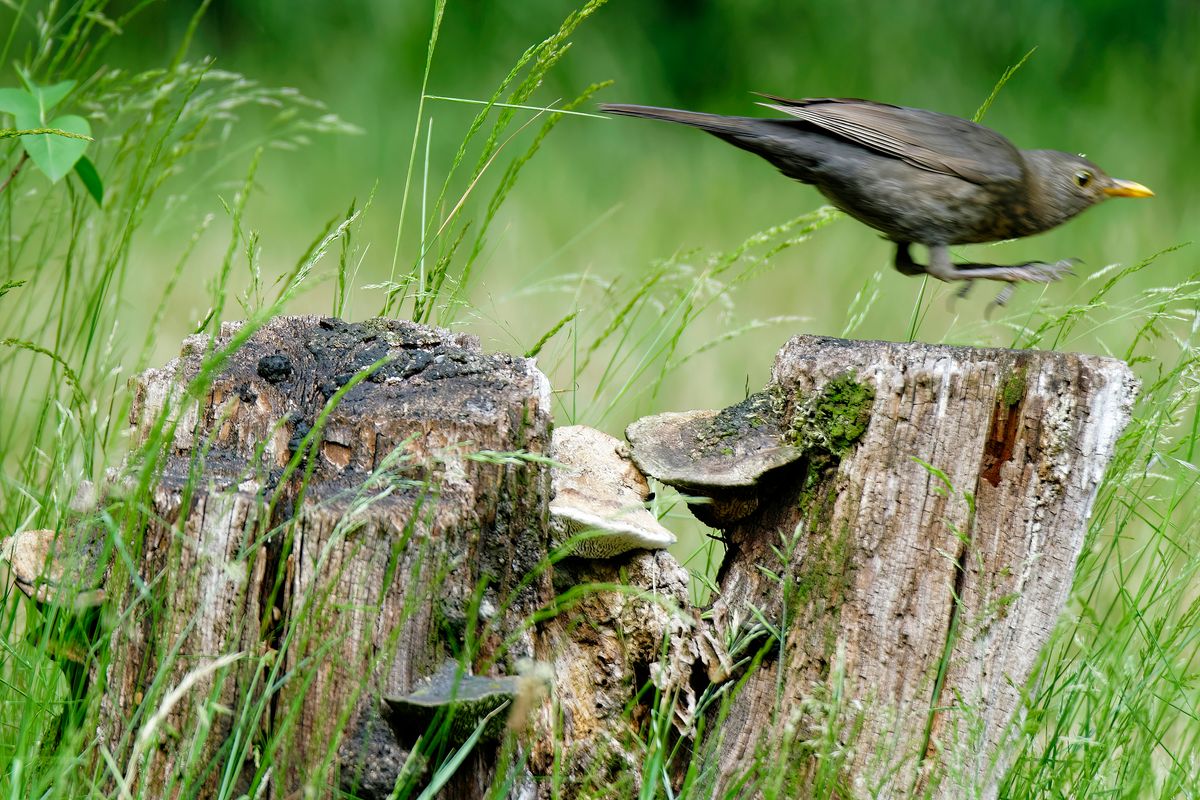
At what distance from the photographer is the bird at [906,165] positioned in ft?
7.08

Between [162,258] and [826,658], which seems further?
[162,258]

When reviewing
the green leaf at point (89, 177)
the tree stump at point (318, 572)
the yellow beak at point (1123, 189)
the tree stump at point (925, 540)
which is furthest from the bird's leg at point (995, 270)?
the green leaf at point (89, 177)

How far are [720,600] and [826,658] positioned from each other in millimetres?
192

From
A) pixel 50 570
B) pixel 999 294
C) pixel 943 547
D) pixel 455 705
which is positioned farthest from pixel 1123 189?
pixel 50 570

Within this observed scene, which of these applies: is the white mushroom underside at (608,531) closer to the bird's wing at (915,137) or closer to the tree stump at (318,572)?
the tree stump at (318,572)

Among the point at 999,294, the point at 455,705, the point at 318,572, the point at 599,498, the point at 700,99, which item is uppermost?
the point at 700,99

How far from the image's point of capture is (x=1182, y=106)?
18.5 feet

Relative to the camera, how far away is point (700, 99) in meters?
6.25

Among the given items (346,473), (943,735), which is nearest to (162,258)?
(346,473)

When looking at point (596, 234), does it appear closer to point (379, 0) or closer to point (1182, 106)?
point (379, 0)

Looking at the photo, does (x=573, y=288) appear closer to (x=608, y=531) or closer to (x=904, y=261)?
(x=904, y=261)

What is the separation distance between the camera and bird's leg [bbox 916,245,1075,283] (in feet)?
6.72

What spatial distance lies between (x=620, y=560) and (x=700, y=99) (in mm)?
4937

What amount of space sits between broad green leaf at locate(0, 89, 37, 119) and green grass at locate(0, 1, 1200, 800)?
0.65 ft
